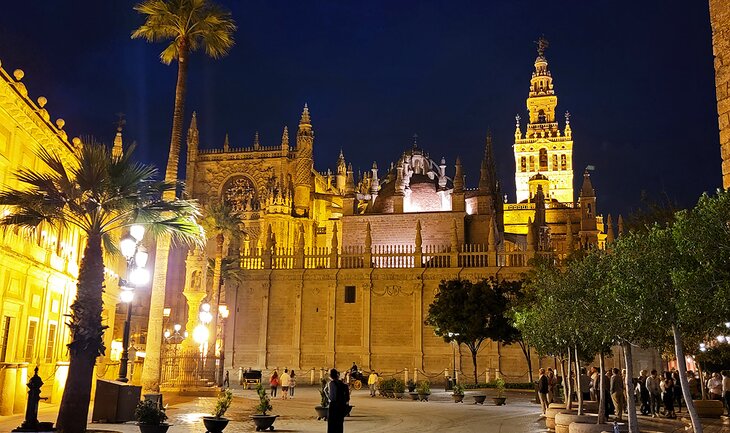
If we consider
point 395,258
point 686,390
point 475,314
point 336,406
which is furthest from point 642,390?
point 395,258

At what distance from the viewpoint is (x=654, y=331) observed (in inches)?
344

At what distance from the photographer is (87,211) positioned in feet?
39.8

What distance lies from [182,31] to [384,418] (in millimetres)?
13097

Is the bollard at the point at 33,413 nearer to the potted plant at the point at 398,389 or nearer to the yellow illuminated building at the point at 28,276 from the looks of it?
the yellow illuminated building at the point at 28,276

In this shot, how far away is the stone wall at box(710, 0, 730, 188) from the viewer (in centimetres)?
836

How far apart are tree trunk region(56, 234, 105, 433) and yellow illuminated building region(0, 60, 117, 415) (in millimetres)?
3488

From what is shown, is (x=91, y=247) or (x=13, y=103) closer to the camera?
(x=91, y=247)

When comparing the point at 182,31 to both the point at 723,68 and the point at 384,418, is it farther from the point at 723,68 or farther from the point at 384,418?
the point at 723,68

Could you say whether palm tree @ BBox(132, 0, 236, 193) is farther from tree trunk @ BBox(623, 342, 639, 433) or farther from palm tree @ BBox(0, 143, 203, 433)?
tree trunk @ BBox(623, 342, 639, 433)

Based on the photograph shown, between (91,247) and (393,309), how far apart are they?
26.4m

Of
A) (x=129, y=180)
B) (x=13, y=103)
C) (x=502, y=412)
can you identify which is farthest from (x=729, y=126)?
(x=13, y=103)

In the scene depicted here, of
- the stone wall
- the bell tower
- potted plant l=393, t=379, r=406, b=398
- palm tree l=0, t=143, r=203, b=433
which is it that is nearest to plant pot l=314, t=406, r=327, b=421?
palm tree l=0, t=143, r=203, b=433

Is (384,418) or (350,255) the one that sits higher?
(350,255)

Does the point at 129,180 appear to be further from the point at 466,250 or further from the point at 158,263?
the point at 466,250
